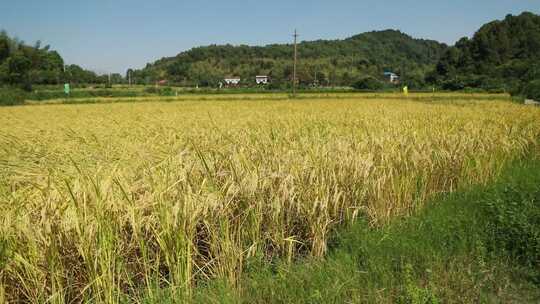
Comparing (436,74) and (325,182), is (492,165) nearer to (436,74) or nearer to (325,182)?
(325,182)

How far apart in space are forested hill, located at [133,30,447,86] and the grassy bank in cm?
9920

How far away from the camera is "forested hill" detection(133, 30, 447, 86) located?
11462 cm

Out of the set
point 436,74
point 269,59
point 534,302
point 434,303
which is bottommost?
point 534,302

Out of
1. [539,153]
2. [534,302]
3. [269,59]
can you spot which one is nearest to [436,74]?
[269,59]

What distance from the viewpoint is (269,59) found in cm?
14662

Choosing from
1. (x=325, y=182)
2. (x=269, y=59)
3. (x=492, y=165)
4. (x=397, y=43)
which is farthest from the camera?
(x=397, y=43)

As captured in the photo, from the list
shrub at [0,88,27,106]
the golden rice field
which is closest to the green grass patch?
the golden rice field

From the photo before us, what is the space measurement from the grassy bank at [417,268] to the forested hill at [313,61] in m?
99.2

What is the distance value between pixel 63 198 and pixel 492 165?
5.86m

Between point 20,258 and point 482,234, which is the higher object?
point 20,258

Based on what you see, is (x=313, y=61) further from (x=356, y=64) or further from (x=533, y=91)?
(x=533, y=91)

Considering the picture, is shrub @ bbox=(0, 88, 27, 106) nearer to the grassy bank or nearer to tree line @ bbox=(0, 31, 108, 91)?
tree line @ bbox=(0, 31, 108, 91)

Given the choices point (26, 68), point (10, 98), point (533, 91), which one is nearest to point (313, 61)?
point (26, 68)

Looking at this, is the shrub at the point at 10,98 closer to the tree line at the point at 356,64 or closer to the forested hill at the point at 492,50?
the tree line at the point at 356,64
